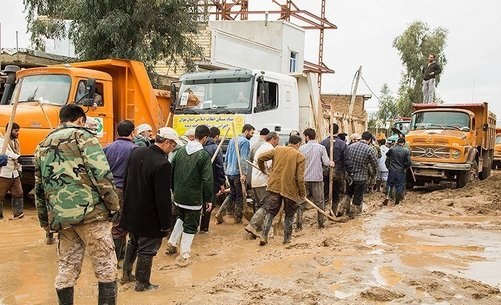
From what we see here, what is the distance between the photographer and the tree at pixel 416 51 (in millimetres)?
40406

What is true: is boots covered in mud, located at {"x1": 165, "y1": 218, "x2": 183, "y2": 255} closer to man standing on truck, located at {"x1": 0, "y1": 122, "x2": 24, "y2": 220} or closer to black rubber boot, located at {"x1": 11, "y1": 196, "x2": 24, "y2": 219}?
man standing on truck, located at {"x1": 0, "y1": 122, "x2": 24, "y2": 220}

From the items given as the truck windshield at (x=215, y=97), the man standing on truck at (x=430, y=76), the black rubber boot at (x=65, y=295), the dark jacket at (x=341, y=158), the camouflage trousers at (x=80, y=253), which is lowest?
the black rubber boot at (x=65, y=295)

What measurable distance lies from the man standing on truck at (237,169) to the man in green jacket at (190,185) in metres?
2.64

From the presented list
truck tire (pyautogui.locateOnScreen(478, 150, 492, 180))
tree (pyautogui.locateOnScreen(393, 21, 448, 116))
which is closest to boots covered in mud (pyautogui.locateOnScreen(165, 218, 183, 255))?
truck tire (pyautogui.locateOnScreen(478, 150, 492, 180))

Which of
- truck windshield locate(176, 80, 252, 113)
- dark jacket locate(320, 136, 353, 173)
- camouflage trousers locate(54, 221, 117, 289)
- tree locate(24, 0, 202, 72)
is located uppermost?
tree locate(24, 0, 202, 72)

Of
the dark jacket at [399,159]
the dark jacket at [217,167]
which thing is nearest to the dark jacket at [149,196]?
the dark jacket at [217,167]

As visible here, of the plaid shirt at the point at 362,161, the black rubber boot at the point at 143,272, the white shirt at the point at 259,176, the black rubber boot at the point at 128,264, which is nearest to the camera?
the black rubber boot at the point at 143,272

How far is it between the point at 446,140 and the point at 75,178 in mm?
12203

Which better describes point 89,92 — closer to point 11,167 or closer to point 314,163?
point 11,167

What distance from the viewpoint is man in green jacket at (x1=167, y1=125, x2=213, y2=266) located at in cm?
659

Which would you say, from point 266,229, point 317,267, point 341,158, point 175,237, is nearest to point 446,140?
point 341,158

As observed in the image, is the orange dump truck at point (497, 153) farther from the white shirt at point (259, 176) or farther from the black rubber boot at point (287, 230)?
the black rubber boot at point (287, 230)

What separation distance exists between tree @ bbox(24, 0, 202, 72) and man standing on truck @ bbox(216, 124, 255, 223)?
6095 millimetres

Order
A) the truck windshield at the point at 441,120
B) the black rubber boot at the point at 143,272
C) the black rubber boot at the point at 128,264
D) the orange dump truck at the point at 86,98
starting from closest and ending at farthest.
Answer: the black rubber boot at the point at 143,272
the black rubber boot at the point at 128,264
the orange dump truck at the point at 86,98
the truck windshield at the point at 441,120
